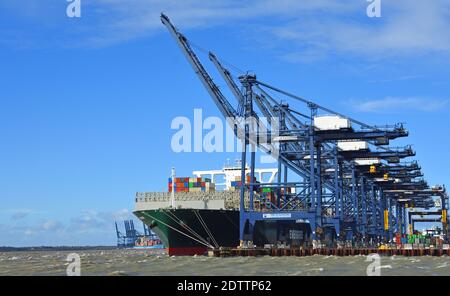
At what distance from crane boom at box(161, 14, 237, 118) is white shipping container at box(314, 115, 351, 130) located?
1033cm

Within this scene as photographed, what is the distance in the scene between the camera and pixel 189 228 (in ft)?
282

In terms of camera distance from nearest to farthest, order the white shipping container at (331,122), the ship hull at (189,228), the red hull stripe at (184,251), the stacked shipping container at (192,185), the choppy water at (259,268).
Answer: the choppy water at (259,268), the white shipping container at (331,122), the ship hull at (189,228), the red hull stripe at (184,251), the stacked shipping container at (192,185)

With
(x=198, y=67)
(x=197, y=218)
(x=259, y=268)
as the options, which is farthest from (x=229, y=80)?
(x=259, y=268)

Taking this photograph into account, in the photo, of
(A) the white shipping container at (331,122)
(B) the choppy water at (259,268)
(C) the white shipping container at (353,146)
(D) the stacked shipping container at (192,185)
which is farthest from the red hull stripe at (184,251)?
(C) the white shipping container at (353,146)

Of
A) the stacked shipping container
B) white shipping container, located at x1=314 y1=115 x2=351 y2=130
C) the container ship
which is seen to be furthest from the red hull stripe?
white shipping container, located at x1=314 y1=115 x2=351 y2=130

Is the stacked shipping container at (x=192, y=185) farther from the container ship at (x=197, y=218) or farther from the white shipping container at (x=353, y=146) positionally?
the white shipping container at (x=353, y=146)

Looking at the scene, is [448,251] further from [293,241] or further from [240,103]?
[240,103]

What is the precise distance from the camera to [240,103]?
3282 inches

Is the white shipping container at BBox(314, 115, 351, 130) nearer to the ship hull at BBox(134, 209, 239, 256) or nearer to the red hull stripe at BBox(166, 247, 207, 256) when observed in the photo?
the ship hull at BBox(134, 209, 239, 256)

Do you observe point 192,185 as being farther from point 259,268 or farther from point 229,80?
point 259,268

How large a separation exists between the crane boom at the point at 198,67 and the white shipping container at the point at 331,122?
1033 cm

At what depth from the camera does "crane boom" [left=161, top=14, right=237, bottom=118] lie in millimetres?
82250

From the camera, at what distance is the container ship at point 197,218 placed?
85875 mm

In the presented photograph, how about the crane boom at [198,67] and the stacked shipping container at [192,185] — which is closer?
the crane boom at [198,67]
